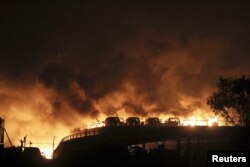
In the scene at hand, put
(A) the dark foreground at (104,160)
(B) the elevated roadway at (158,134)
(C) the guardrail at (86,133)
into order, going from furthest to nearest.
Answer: (C) the guardrail at (86,133)
(B) the elevated roadway at (158,134)
(A) the dark foreground at (104,160)

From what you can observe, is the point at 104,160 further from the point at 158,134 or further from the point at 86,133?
the point at 86,133

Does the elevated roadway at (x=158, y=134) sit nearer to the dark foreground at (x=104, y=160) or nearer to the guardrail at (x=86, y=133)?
the guardrail at (x=86, y=133)

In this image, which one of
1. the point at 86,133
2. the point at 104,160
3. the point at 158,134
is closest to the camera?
the point at 104,160

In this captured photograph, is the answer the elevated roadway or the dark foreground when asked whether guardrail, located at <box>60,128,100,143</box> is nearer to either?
the elevated roadway

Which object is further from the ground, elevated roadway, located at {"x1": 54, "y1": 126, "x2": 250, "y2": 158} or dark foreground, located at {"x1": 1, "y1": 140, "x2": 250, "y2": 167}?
elevated roadway, located at {"x1": 54, "y1": 126, "x2": 250, "y2": 158}

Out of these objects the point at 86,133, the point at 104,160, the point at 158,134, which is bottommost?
the point at 104,160

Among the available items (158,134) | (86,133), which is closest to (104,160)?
(158,134)

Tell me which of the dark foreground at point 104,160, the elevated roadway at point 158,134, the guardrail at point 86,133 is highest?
the guardrail at point 86,133

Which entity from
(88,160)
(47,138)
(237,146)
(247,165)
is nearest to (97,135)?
(237,146)

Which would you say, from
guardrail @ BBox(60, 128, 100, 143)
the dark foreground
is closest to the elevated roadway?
guardrail @ BBox(60, 128, 100, 143)

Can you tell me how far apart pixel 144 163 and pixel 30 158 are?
636 inches

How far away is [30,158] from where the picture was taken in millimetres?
66375

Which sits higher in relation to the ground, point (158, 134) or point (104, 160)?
point (158, 134)

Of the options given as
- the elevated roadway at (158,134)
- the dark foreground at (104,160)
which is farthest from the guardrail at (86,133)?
the dark foreground at (104,160)
